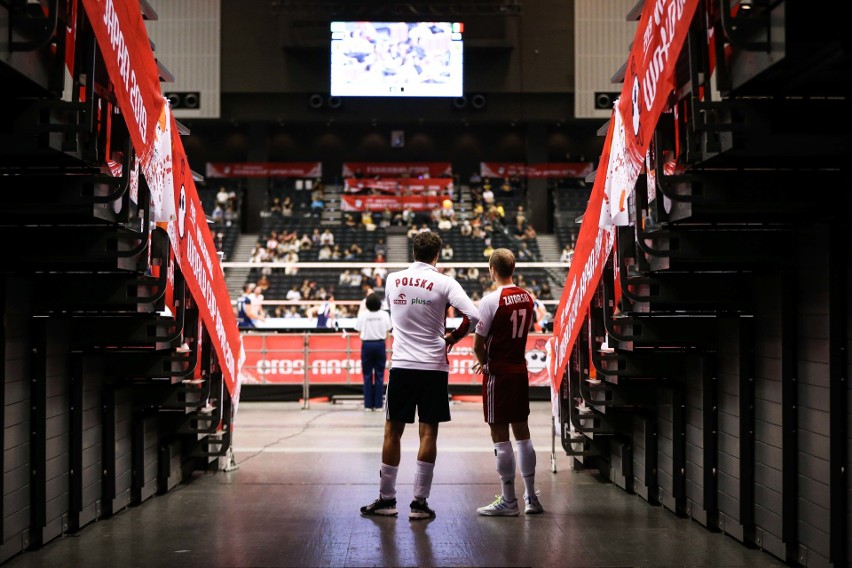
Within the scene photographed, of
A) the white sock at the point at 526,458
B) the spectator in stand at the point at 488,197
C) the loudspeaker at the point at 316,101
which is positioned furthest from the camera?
the spectator in stand at the point at 488,197

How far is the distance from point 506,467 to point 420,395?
761 mm

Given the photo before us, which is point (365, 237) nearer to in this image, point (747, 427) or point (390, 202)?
point (390, 202)

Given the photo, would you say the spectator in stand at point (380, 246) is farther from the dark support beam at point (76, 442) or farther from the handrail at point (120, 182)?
the handrail at point (120, 182)

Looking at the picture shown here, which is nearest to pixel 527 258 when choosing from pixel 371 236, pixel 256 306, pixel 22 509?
pixel 371 236

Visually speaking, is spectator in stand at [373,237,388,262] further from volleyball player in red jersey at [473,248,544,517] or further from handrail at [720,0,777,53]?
handrail at [720,0,777,53]

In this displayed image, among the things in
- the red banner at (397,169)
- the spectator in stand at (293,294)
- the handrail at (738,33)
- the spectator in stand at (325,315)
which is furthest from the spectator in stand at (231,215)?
the handrail at (738,33)

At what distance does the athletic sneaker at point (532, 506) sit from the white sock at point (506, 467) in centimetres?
17

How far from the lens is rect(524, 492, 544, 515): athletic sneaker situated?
639 cm

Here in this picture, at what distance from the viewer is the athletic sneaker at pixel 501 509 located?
6301 millimetres

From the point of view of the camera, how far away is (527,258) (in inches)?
1120

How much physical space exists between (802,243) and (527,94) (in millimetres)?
27962

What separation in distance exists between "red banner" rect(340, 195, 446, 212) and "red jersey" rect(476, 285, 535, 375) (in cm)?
2658

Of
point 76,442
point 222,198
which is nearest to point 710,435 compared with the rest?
point 76,442

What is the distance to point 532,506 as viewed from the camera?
640 cm
